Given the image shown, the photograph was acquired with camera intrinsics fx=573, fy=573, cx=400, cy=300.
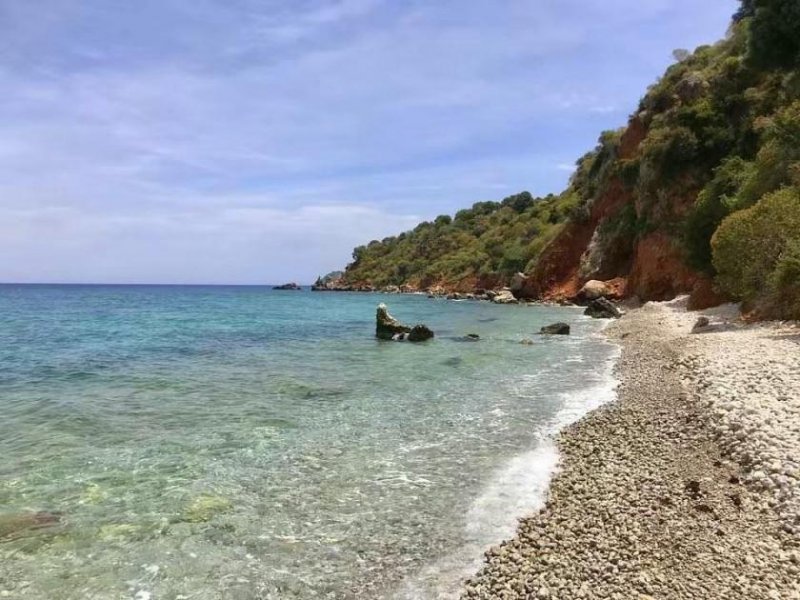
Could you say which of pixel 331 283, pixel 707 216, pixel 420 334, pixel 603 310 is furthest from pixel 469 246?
pixel 420 334

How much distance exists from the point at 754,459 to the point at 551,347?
17.8m

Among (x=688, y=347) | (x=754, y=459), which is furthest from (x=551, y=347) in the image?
(x=754, y=459)

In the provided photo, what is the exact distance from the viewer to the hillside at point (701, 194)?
75.3 feet

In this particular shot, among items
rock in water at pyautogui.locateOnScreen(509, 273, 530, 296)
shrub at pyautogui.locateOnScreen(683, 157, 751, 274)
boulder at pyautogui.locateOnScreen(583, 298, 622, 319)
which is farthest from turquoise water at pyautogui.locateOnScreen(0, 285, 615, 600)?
rock in water at pyautogui.locateOnScreen(509, 273, 530, 296)

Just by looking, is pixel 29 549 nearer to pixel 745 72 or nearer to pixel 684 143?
pixel 684 143

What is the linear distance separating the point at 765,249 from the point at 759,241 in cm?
38

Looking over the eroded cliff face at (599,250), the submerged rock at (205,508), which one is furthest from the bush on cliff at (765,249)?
the eroded cliff face at (599,250)

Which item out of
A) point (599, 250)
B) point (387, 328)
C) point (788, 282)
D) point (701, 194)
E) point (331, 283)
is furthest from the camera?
point (331, 283)

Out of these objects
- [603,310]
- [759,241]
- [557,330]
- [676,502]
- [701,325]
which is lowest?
[676,502]

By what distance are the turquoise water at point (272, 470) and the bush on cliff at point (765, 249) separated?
21.3 feet

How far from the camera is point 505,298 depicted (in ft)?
236

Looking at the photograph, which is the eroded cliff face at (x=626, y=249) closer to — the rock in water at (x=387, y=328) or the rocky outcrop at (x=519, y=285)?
the rocky outcrop at (x=519, y=285)

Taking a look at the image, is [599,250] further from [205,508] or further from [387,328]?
[205,508]

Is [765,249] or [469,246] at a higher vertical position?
[469,246]
